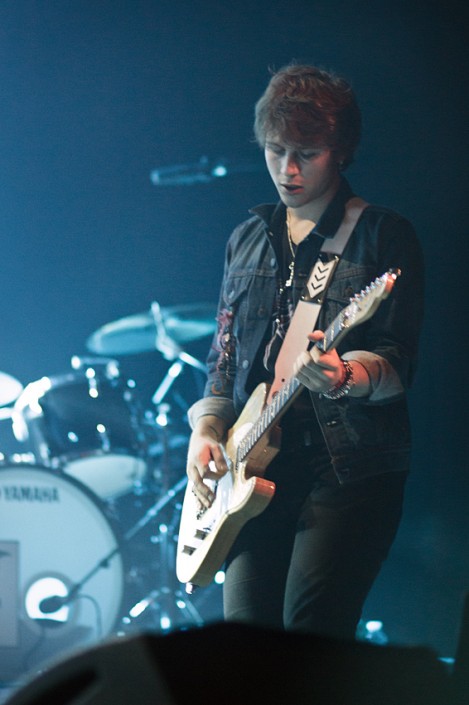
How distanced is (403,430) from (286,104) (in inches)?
38.5

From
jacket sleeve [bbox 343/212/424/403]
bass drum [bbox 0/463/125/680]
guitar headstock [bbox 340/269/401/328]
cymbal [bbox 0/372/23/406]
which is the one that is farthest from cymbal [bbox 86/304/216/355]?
guitar headstock [bbox 340/269/401/328]

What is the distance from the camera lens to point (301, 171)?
2494 millimetres

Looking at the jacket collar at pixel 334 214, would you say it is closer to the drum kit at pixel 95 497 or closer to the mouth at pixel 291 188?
the mouth at pixel 291 188

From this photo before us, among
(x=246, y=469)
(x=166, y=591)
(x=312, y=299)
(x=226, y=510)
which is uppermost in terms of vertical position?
(x=312, y=299)

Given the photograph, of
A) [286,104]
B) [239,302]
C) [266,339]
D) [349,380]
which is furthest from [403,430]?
[286,104]

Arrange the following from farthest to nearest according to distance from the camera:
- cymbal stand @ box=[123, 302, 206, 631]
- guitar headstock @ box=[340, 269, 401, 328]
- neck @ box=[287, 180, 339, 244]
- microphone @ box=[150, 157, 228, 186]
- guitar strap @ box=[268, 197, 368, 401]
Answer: cymbal stand @ box=[123, 302, 206, 631] → microphone @ box=[150, 157, 228, 186] → neck @ box=[287, 180, 339, 244] → guitar strap @ box=[268, 197, 368, 401] → guitar headstock @ box=[340, 269, 401, 328]

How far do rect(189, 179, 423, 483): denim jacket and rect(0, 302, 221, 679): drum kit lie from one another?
138 centimetres

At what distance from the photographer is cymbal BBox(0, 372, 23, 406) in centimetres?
420

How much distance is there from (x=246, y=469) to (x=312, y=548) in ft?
0.94

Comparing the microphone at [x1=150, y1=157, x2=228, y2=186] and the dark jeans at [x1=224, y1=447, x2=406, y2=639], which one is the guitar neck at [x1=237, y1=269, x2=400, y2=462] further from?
the microphone at [x1=150, y1=157, x2=228, y2=186]

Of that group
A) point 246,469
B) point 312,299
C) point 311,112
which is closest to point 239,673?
point 246,469

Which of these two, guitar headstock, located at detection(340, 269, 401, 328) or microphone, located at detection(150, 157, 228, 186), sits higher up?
microphone, located at detection(150, 157, 228, 186)

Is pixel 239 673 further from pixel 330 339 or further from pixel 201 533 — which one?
pixel 201 533

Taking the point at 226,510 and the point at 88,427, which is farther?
the point at 88,427
